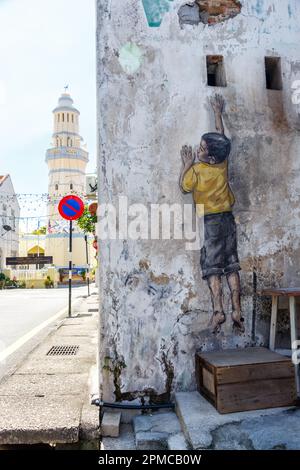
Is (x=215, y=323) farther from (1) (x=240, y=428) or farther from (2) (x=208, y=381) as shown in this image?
(1) (x=240, y=428)

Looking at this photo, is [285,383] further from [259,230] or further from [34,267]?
[34,267]

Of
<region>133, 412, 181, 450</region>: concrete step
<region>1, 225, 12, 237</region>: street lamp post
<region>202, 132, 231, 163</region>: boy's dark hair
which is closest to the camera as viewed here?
<region>133, 412, 181, 450</region>: concrete step

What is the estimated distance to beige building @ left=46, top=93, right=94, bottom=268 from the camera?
45.4m

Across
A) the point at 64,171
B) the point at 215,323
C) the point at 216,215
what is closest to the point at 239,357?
the point at 215,323

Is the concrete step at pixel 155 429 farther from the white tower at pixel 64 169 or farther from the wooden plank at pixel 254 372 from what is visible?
the white tower at pixel 64 169

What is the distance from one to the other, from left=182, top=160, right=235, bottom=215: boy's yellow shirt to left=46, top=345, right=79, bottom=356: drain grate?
3.53m

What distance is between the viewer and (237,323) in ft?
12.7

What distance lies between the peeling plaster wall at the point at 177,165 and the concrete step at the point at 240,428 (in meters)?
0.62

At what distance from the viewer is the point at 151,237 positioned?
381cm

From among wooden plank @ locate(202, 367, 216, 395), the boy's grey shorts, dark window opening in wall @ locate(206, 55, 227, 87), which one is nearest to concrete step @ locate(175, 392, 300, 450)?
wooden plank @ locate(202, 367, 216, 395)

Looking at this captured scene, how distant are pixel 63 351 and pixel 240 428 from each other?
156 inches

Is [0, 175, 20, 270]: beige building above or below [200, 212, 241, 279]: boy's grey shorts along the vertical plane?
above

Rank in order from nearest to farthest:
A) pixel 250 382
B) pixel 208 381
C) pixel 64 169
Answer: pixel 250 382 < pixel 208 381 < pixel 64 169

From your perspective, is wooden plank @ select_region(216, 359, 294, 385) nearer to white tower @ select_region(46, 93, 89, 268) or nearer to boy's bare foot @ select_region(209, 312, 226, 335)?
boy's bare foot @ select_region(209, 312, 226, 335)
